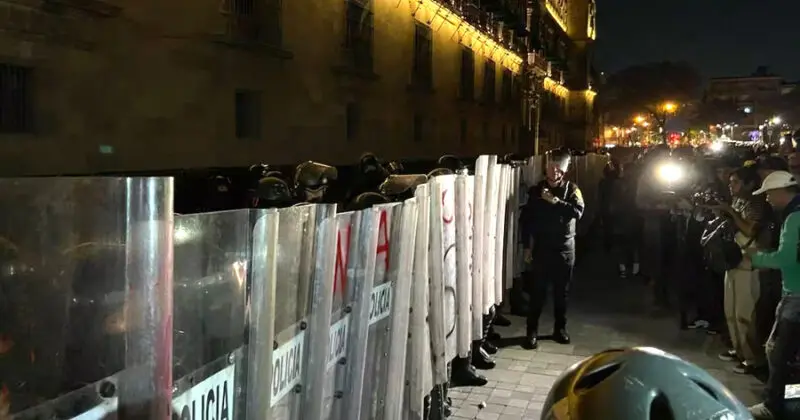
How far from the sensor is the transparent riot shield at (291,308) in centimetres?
287

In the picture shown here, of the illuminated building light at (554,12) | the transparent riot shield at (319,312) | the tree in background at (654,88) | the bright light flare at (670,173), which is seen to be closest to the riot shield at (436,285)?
the transparent riot shield at (319,312)

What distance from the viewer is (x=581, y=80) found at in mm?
71812

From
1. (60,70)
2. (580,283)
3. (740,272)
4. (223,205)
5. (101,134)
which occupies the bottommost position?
(580,283)

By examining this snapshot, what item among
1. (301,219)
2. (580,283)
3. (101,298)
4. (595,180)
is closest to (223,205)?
(301,219)

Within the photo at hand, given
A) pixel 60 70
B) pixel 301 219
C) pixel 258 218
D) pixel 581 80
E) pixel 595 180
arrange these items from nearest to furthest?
pixel 258 218, pixel 301 219, pixel 60 70, pixel 595 180, pixel 581 80

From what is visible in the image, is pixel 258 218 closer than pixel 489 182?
Yes

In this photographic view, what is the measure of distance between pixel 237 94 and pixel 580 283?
23.0 feet

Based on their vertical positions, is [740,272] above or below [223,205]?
below

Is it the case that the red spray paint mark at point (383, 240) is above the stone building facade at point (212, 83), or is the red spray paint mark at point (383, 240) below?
below

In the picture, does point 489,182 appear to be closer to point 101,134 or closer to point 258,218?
point 258,218

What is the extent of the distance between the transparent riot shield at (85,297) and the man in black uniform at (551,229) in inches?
253

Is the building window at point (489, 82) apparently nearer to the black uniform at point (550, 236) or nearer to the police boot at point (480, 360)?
the black uniform at point (550, 236)

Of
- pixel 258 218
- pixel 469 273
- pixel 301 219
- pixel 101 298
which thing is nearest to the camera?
pixel 101 298

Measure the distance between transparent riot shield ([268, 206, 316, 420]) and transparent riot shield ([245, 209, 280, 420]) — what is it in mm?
68
